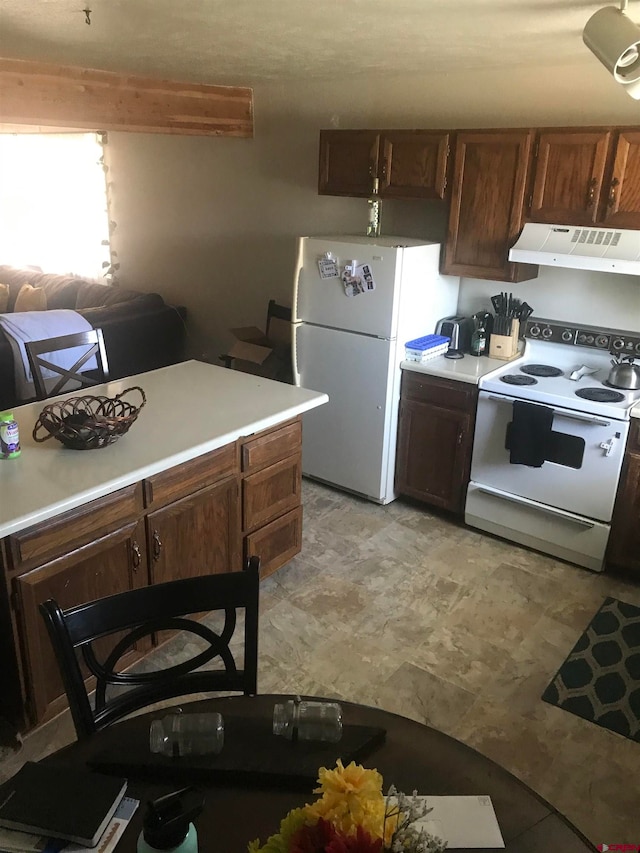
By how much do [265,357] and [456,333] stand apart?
1.26 m

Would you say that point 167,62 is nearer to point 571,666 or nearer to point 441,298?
point 441,298

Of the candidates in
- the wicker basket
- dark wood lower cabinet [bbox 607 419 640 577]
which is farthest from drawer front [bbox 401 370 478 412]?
the wicker basket

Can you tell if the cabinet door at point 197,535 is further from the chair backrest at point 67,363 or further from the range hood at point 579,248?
the range hood at point 579,248

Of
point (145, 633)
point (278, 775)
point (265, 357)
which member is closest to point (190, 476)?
point (145, 633)

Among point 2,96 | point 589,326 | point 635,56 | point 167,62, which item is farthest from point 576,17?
point 2,96

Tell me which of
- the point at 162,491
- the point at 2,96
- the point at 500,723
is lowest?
the point at 500,723

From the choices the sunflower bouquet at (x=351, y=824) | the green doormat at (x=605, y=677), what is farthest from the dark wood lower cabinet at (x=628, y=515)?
the sunflower bouquet at (x=351, y=824)

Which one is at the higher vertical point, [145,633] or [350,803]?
[350,803]

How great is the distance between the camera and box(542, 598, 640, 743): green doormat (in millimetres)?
2525

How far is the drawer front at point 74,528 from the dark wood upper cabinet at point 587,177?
2.36m

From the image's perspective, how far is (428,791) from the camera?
4.00 ft

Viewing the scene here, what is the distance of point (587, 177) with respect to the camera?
10.3 ft

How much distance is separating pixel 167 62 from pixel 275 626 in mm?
2934

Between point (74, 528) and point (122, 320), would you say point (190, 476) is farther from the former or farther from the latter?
point (122, 320)
